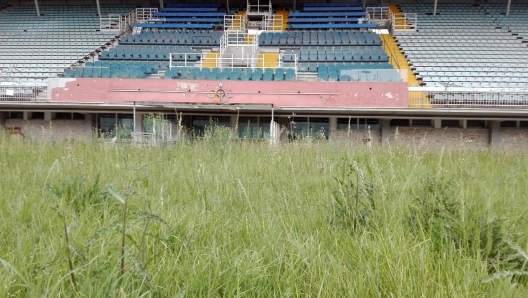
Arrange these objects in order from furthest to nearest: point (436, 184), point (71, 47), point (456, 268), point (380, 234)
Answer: point (71, 47) < point (436, 184) < point (380, 234) < point (456, 268)

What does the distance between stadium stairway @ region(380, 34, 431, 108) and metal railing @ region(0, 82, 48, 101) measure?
630 inches

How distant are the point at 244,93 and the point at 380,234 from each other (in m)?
15.1

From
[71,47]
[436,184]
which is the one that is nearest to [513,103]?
[436,184]

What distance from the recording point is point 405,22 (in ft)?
90.8

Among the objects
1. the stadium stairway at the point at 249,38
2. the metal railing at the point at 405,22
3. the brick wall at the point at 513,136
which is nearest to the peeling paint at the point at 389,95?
the brick wall at the point at 513,136

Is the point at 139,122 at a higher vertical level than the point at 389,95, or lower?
lower

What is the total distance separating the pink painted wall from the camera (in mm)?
16828

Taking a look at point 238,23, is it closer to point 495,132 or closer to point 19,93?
point 19,93

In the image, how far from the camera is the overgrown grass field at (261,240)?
73.7 inches

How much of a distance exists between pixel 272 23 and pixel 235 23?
9.06ft

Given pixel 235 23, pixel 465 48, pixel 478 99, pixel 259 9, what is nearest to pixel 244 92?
pixel 478 99

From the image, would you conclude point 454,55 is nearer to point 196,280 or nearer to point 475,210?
point 475,210

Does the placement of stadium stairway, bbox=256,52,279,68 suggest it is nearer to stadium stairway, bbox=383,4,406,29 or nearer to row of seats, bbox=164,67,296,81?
row of seats, bbox=164,67,296,81

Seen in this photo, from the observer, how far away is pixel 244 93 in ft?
56.2
